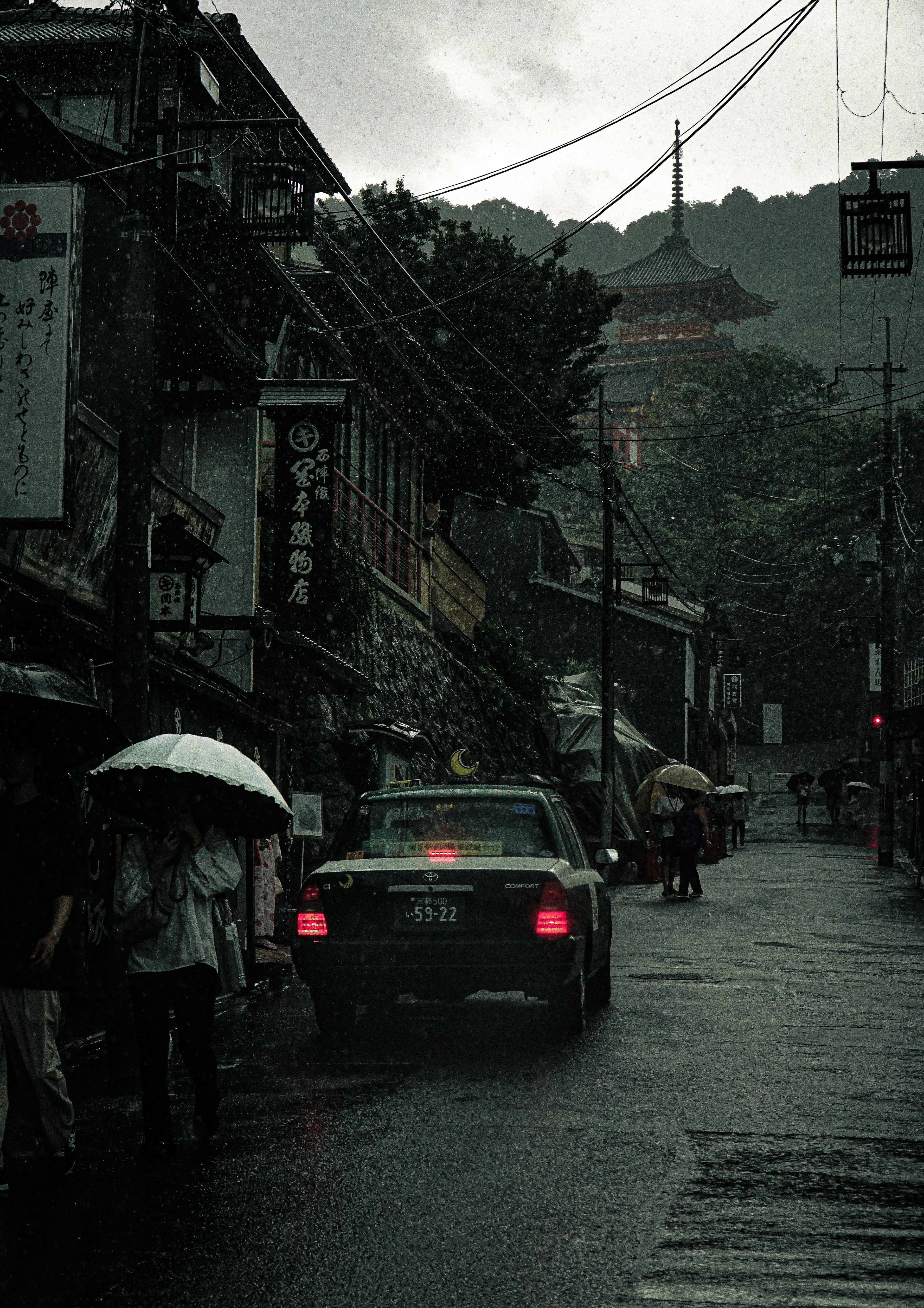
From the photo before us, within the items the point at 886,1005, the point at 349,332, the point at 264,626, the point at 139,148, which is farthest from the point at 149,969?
the point at 349,332

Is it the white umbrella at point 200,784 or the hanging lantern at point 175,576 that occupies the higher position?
the hanging lantern at point 175,576

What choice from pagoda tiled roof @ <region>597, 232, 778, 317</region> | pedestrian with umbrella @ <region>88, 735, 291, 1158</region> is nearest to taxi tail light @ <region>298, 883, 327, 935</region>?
pedestrian with umbrella @ <region>88, 735, 291, 1158</region>

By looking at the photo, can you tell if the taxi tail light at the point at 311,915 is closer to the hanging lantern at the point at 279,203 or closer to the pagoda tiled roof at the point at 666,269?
the hanging lantern at the point at 279,203

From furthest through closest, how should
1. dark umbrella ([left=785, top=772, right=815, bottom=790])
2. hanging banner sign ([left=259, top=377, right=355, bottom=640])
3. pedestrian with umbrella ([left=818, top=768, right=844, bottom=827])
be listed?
1. dark umbrella ([left=785, top=772, right=815, bottom=790])
2. pedestrian with umbrella ([left=818, top=768, right=844, bottom=827])
3. hanging banner sign ([left=259, top=377, right=355, bottom=640])

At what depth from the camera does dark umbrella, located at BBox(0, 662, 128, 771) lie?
7.32m

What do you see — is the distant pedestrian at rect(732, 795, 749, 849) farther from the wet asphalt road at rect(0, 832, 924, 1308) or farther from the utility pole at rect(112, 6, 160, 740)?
the utility pole at rect(112, 6, 160, 740)

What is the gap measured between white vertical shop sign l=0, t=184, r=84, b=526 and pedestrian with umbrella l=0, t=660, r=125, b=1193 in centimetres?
361

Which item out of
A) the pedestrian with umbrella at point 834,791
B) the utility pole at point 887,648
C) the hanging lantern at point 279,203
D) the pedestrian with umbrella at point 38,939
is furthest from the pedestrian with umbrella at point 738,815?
the pedestrian with umbrella at point 38,939

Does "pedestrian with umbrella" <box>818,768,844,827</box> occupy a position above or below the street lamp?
below

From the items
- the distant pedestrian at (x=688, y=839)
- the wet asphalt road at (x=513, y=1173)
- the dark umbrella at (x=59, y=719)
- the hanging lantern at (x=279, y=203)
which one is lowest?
the wet asphalt road at (x=513, y=1173)

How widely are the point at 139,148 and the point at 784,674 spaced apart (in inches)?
2673

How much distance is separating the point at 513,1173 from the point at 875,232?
10.1 metres

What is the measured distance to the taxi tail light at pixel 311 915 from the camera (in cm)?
980

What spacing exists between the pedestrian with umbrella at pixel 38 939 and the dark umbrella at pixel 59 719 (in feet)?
2.53
